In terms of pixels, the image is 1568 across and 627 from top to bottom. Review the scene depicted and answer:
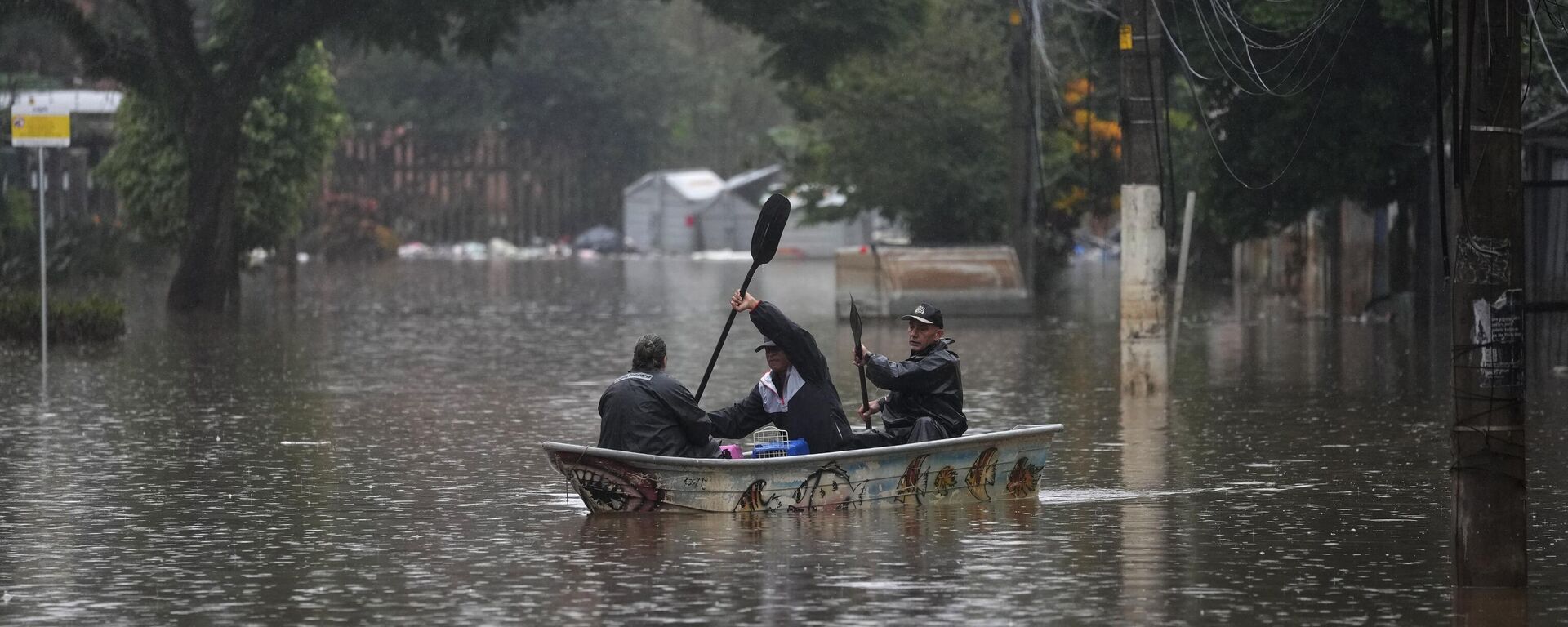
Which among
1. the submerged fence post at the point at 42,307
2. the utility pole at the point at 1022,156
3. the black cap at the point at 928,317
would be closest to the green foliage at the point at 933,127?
the utility pole at the point at 1022,156

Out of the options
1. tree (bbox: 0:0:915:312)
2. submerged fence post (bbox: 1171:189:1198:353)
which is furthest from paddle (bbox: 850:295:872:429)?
Answer: tree (bbox: 0:0:915:312)

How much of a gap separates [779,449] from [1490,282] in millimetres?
4726

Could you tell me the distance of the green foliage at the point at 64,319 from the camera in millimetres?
29281

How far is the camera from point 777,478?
13.5m

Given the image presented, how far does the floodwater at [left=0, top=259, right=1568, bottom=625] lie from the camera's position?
10.6 metres

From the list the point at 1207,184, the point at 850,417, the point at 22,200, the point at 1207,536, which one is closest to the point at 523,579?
the point at 1207,536

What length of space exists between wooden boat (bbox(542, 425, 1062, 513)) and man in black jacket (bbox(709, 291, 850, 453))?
16.3 inches

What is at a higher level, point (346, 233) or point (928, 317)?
point (346, 233)

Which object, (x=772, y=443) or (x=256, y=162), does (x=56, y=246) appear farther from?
(x=772, y=443)

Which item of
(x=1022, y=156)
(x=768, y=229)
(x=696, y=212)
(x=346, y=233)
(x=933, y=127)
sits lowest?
(x=768, y=229)

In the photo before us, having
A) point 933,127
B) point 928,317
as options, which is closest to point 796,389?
point 928,317

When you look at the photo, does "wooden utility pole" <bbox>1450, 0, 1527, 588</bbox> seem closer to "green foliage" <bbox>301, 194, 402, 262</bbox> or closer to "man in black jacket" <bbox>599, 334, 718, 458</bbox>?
"man in black jacket" <bbox>599, 334, 718, 458</bbox>

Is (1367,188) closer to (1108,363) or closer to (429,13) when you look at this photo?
(1108,363)

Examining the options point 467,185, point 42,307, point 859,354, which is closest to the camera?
point 859,354
